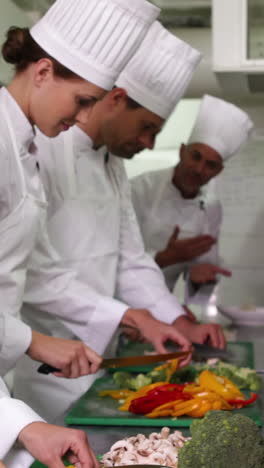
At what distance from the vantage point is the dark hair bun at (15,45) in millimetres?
1506

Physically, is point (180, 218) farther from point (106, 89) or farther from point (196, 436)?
point (196, 436)

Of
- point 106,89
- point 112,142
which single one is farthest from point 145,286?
point 106,89

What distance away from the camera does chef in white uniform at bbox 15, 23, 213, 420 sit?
74.5 inches

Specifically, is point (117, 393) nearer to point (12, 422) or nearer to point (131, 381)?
point (131, 381)

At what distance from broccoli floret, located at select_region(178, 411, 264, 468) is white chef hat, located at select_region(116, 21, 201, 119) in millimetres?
1432

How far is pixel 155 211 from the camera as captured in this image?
338 centimetres

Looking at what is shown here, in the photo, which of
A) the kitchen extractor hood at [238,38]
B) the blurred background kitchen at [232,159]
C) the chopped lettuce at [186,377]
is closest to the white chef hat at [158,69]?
the kitchen extractor hood at [238,38]

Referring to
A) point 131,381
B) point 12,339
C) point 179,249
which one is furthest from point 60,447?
point 179,249

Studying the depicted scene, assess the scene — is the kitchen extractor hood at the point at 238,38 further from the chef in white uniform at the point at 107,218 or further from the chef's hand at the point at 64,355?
the chef's hand at the point at 64,355

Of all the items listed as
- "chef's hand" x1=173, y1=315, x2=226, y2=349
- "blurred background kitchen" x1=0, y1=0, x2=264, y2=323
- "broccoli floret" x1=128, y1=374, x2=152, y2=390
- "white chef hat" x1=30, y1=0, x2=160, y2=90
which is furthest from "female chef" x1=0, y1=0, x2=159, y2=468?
"blurred background kitchen" x1=0, y1=0, x2=264, y2=323

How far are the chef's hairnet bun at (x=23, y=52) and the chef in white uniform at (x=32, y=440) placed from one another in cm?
71

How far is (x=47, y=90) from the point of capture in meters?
1.46

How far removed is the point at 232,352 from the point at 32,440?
1.30 metres

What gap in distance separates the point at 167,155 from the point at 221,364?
3284mm
